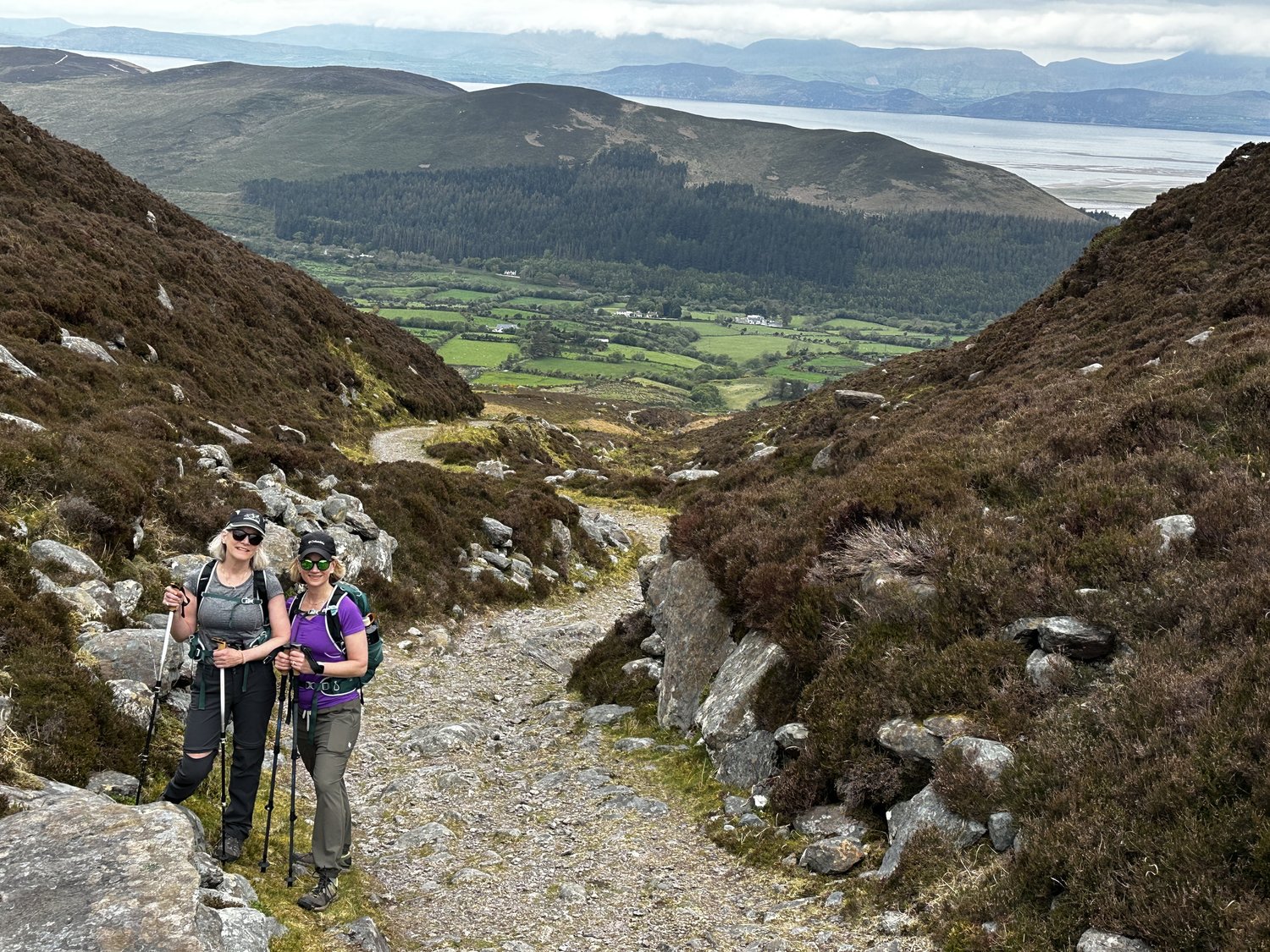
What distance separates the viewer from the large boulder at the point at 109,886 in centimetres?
565

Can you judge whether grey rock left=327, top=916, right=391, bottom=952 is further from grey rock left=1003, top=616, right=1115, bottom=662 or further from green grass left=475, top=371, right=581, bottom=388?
green grass left=475, top=371, right=581, bottom=388

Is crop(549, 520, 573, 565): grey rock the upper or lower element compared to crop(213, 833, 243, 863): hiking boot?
lower

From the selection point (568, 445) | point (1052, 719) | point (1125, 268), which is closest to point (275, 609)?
point (1052, 719)

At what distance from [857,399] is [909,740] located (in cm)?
3576

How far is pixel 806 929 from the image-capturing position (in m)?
7.68

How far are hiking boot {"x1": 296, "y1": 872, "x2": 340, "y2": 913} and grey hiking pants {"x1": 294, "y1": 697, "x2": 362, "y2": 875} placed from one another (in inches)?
3.0

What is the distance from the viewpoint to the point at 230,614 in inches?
313

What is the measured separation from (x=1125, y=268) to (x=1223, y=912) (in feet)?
126

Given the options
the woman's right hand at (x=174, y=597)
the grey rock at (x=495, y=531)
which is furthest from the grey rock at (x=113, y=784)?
the grey rock at (x=495, y=531)

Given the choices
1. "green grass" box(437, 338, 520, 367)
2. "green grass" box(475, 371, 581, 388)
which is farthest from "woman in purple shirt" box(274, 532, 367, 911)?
"green grass" box(437, 338, 520, 367)

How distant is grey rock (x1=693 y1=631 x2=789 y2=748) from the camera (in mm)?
11352

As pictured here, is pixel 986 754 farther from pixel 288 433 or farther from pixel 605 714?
pixel 288 433

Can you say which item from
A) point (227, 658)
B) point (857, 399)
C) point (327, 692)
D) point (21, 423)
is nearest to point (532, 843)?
point (327, 692)

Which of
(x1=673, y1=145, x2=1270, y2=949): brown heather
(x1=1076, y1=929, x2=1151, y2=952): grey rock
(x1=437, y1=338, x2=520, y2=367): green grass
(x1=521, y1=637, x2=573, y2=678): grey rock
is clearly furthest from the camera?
(x1=437, y1=338, x2=520, y2=367): green grass
